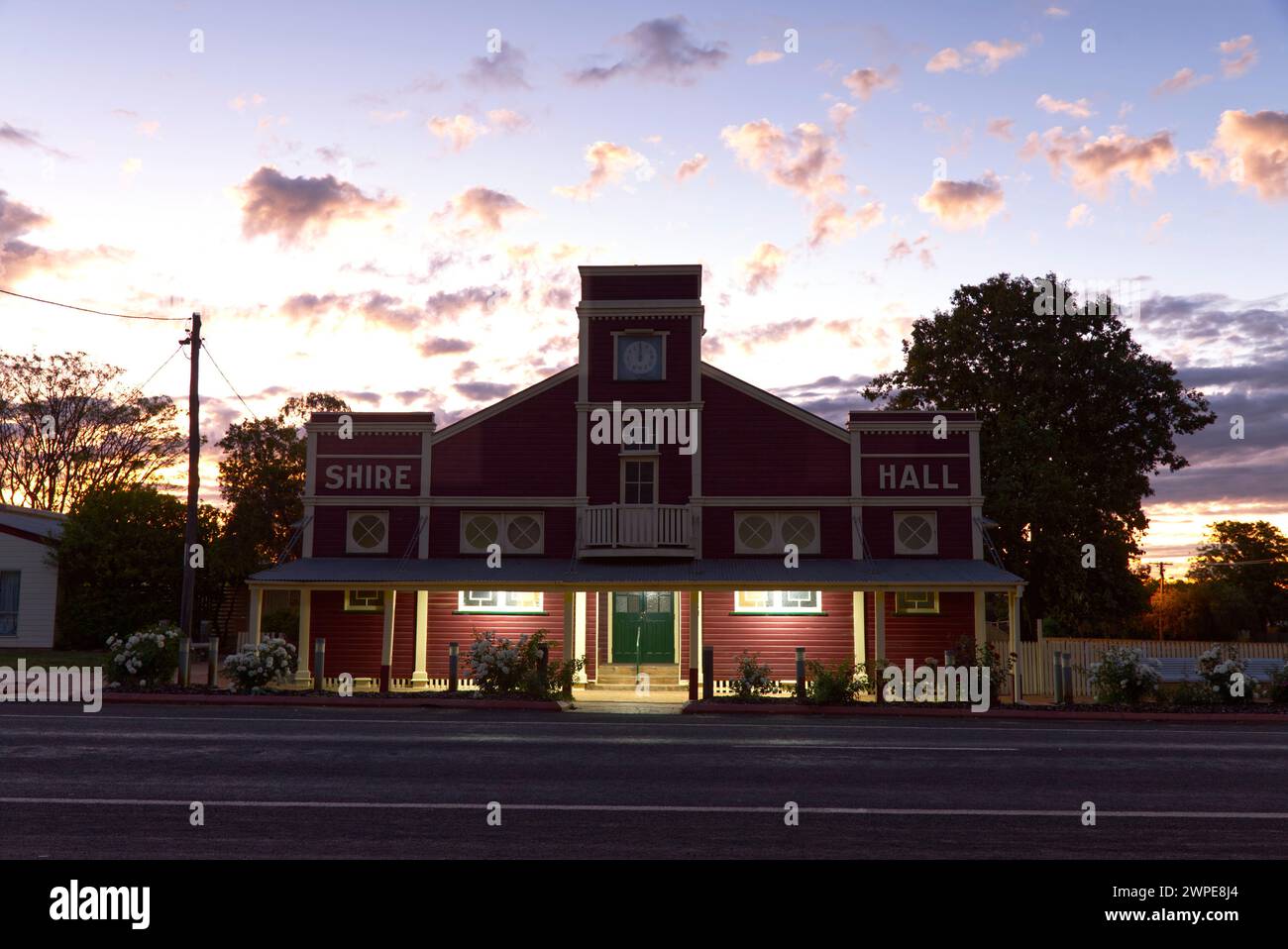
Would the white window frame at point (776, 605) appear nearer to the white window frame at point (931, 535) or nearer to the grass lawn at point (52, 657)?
the white window frame at point (931, 535)

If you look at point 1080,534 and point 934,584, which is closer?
point 934,584

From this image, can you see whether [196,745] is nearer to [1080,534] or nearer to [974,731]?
[974,731]

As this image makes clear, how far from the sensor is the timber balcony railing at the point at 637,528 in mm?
26609

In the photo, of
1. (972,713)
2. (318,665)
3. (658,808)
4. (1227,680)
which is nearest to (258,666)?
(318,665)

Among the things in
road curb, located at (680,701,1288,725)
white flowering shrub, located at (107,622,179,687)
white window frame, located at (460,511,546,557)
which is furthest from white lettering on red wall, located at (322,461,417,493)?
road curb, located at (680,701,1288,725)

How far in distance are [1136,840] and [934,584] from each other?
17.6m

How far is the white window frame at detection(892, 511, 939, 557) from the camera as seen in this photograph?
27.4 meters

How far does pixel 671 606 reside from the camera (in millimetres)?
27094

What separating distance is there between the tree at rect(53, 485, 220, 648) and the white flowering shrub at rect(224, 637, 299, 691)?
15.3m

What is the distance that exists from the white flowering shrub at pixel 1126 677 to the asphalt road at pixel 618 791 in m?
5.50

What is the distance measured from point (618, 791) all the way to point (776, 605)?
703 inches

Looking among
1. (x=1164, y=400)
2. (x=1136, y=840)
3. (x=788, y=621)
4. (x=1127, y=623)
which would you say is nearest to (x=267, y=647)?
(x=788, y=621)

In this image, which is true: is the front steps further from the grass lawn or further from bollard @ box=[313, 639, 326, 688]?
the grass lawn

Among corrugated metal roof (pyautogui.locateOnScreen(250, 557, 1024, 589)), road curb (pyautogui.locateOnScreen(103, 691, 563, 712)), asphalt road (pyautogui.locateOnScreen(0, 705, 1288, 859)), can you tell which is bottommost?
road curb (pyautogui.locateOnScreen(103, 691, 563, 712))
